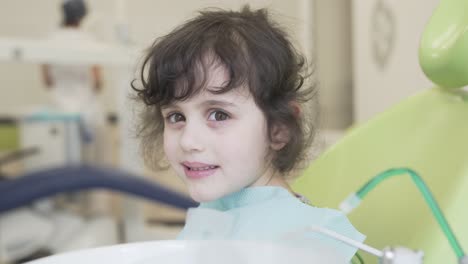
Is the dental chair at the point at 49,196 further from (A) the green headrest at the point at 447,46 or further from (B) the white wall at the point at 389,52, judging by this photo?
(A) the green headrest at the point at 447,46

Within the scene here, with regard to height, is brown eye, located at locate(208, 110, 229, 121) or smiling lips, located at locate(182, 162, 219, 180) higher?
brown eye, located at locate(208, 110, 229, 121)

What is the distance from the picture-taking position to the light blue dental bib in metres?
0.55

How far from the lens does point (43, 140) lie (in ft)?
7.29

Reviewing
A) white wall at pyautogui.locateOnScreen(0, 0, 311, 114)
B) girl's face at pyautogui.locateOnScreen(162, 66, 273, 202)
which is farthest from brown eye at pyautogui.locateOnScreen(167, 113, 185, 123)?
white wall at pyautogui.locateOnScreen(0, 0, 311, 114)

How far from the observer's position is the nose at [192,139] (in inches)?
24.2

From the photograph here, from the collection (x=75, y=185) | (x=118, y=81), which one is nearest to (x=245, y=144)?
(x=75, y=185)

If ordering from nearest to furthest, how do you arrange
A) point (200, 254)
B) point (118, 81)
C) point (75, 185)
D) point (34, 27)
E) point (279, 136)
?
1. point (200, 254)
2. point (279, 136)
3. point (75, 185)
4. point (118, 81)
5. point (34, 27)

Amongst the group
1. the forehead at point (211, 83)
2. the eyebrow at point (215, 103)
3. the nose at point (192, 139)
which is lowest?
the nose at point (192, 139)

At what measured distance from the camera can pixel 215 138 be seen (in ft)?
2.04

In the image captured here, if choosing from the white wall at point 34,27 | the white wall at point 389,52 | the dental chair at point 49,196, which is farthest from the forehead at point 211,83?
the white wall at point 34,27

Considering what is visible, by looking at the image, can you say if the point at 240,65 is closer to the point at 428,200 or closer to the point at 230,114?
the point at 230,114

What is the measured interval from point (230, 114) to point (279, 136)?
0.10 metres

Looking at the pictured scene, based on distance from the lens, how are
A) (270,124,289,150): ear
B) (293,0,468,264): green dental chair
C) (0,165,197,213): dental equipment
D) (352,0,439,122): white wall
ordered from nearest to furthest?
(293,0,468,264): green dental chair → (270,124,289,150): ear → (352,0,439,122): white wall → (0,165,197,213): dental equipment

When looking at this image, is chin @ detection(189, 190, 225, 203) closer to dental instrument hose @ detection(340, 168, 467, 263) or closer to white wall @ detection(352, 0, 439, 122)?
dental instrument hose @ detection(340, 168, 467, 263)
